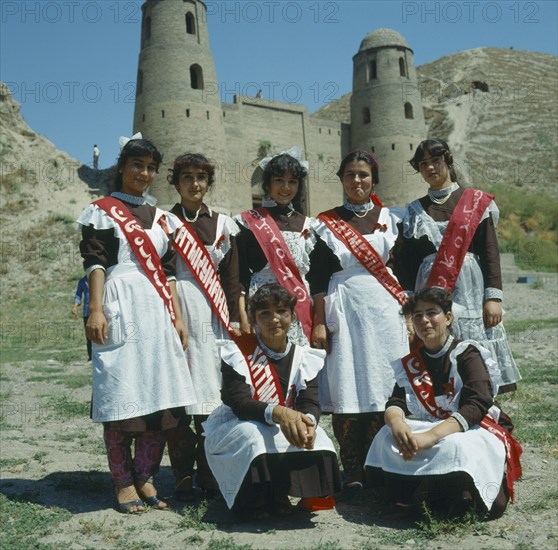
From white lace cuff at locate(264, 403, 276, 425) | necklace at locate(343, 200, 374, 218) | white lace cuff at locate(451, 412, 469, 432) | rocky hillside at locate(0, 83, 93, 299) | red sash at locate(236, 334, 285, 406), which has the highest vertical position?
rocky hillside at locate(0, 83, 93, 299)

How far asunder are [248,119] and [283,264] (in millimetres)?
29467

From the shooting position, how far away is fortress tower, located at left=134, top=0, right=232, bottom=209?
93.8 ft

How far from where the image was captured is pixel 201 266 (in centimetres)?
426

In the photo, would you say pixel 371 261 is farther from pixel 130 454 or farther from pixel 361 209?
pixel 130 454

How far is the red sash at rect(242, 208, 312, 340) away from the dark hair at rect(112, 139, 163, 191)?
0.78 meters

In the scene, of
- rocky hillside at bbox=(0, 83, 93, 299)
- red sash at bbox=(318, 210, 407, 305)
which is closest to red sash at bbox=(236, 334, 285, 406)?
red sash at bbox=(318, 210, 407, 305)

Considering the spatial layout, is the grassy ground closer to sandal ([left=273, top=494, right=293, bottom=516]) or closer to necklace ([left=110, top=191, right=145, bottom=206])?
sandal ([left=273, top=494, right=293, bottom=516])

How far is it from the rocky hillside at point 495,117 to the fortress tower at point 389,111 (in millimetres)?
5039

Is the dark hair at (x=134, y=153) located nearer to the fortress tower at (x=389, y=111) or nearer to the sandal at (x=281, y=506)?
the sandal at (x=281, y=506)

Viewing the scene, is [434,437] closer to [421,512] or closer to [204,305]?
[421,512]

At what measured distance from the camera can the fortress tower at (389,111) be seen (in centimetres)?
3534

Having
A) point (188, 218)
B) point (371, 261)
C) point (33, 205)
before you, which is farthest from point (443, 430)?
point (33, 205)

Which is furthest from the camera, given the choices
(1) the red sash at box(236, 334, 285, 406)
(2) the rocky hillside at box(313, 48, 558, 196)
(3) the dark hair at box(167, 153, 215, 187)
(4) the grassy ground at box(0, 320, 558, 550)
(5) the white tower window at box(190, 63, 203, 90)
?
(2) the rocky hillside at box(313, 48, 558, 196)

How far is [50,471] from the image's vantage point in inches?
184
